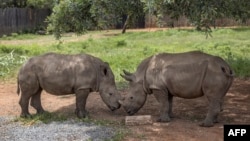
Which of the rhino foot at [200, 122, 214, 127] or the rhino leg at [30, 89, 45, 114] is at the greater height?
the rhino leg at [30, 89, 45, 114]

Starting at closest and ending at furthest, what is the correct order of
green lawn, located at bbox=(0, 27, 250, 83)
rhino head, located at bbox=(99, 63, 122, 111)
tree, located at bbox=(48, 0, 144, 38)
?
tree, located at bbox=(48, 0, 144, 38) → rhino head, located at bbox=(99, 63, 122, 111) → green lawn, located at bbox=(0, 27, 250, 83)

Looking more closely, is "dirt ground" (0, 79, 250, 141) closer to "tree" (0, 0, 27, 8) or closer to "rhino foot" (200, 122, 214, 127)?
"rhino foot" (200, 122, 214, 127)

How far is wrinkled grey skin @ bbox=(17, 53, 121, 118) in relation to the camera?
8.16 meters

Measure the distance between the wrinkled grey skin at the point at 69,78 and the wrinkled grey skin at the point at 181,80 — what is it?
1.38 feet

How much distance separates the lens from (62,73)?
8.17m

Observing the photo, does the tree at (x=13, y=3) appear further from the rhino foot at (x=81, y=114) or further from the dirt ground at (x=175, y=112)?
the rhino foot at (x=81, y=114)

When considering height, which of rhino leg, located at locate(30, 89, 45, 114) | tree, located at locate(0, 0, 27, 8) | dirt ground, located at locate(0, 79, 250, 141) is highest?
tree, located at locate(0, 0, 27, 8)

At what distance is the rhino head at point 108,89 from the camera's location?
8.37m

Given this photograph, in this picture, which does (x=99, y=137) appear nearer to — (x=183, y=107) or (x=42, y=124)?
(x=42, y=124)

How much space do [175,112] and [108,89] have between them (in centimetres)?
148

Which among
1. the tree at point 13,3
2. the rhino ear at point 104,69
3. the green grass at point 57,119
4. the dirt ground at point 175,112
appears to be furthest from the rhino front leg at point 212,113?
the tree at point 13,3

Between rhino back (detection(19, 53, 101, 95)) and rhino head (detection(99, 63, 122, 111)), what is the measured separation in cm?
16

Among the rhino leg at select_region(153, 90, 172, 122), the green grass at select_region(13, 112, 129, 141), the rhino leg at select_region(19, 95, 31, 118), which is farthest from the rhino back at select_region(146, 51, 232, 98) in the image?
the rhino leg at select_region(19, 95, 31, 118)

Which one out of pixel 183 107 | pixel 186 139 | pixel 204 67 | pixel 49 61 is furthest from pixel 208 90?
pixel 49 61
